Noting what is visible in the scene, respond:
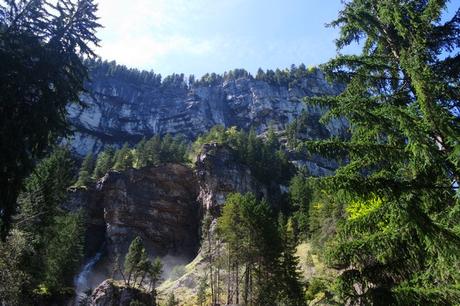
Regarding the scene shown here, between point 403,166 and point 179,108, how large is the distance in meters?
152

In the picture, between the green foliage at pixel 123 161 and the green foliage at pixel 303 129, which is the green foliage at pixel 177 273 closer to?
the green foliage at pixel 123 161

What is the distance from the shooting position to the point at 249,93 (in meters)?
166

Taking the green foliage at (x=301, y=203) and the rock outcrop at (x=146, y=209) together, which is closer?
the green foliage at (x=301, y=203)

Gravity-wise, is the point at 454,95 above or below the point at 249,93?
below

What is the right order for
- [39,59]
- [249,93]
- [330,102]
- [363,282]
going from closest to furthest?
[363,282], [330,102], [39,59], [249,93]

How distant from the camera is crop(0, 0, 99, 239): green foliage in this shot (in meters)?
13.5

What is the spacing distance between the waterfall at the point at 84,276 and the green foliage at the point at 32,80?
54116 millimetres

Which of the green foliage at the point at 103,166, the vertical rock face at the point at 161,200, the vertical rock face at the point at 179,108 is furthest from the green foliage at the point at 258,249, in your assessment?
the vertical rock face at the point at 179,108

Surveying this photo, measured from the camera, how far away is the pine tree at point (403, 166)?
7.81 meters

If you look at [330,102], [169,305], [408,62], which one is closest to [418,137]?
[408,62]

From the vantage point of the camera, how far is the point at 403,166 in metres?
9.73

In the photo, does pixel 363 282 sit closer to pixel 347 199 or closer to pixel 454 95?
pixel 347 199

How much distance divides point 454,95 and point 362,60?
255 cm

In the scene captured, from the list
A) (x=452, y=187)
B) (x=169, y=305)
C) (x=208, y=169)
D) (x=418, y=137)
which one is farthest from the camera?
(x=208, y=169)
